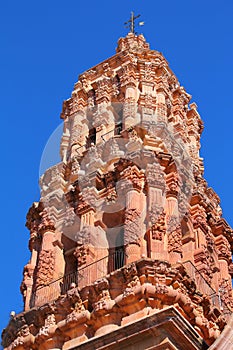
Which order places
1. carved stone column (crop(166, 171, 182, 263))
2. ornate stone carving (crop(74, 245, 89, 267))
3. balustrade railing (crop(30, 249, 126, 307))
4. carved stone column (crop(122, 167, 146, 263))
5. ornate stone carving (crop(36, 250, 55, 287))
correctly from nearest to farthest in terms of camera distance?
carved stone column (crop(122, 167, 146, 263)) < balustrade railing (crop(30, 249, 126, 307)) < carved stone column (crop(166, 171, 182, 263)) < ornate stone carving (crop(74, 245, 89, 267)) < ornate stone carving (crop(36, 250, 55, 287))

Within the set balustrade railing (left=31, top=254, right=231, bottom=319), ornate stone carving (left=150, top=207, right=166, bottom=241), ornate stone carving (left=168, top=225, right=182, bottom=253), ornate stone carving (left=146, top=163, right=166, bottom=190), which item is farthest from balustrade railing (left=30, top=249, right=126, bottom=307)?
ornate stone carving (left=146, top=163, right=166, bottom=190)

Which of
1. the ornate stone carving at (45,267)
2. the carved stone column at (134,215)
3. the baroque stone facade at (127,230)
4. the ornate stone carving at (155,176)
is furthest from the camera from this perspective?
the ornate stone carving at (155,176)

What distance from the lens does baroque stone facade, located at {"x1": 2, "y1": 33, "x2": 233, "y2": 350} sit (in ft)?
73.3

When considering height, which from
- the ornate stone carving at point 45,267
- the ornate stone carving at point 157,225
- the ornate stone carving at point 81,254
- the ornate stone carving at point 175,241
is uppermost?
the ornate stone carving at point 45,267

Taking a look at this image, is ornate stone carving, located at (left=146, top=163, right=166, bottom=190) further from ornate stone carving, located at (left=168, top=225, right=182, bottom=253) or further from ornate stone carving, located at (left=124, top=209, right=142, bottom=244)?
ornate stone carving, located at (left=168, top=225, right=182, bottom=253)

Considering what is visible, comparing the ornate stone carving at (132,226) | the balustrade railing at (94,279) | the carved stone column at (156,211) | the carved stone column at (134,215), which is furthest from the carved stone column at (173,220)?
the ornate stone carving at (132,226)

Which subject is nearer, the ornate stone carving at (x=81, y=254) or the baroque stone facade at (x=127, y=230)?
the baroque stone facade at (x=127, y=230)

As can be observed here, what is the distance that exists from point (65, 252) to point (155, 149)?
4.10 metres

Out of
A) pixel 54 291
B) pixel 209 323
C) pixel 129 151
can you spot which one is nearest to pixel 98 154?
pixel 129 151

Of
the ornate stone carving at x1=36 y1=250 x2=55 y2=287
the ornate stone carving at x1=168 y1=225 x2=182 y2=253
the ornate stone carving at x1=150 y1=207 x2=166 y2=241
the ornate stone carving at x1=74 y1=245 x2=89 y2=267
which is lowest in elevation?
the ornate stone carving at x1=168 y1=225 x2=182 y2=253

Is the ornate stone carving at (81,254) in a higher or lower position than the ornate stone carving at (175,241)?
higher

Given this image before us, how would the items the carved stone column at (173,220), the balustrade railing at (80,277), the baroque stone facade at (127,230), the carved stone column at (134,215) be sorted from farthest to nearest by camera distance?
the carved stone column at (173,220) → the balustrade railing at (80,277) → the carved stone column at (134,215) → the baroque stone facade at (127,230)

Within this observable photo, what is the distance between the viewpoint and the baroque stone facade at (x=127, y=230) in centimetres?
2234

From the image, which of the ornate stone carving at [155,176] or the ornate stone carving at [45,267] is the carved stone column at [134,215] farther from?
the ornate stone carving at [45,267]
